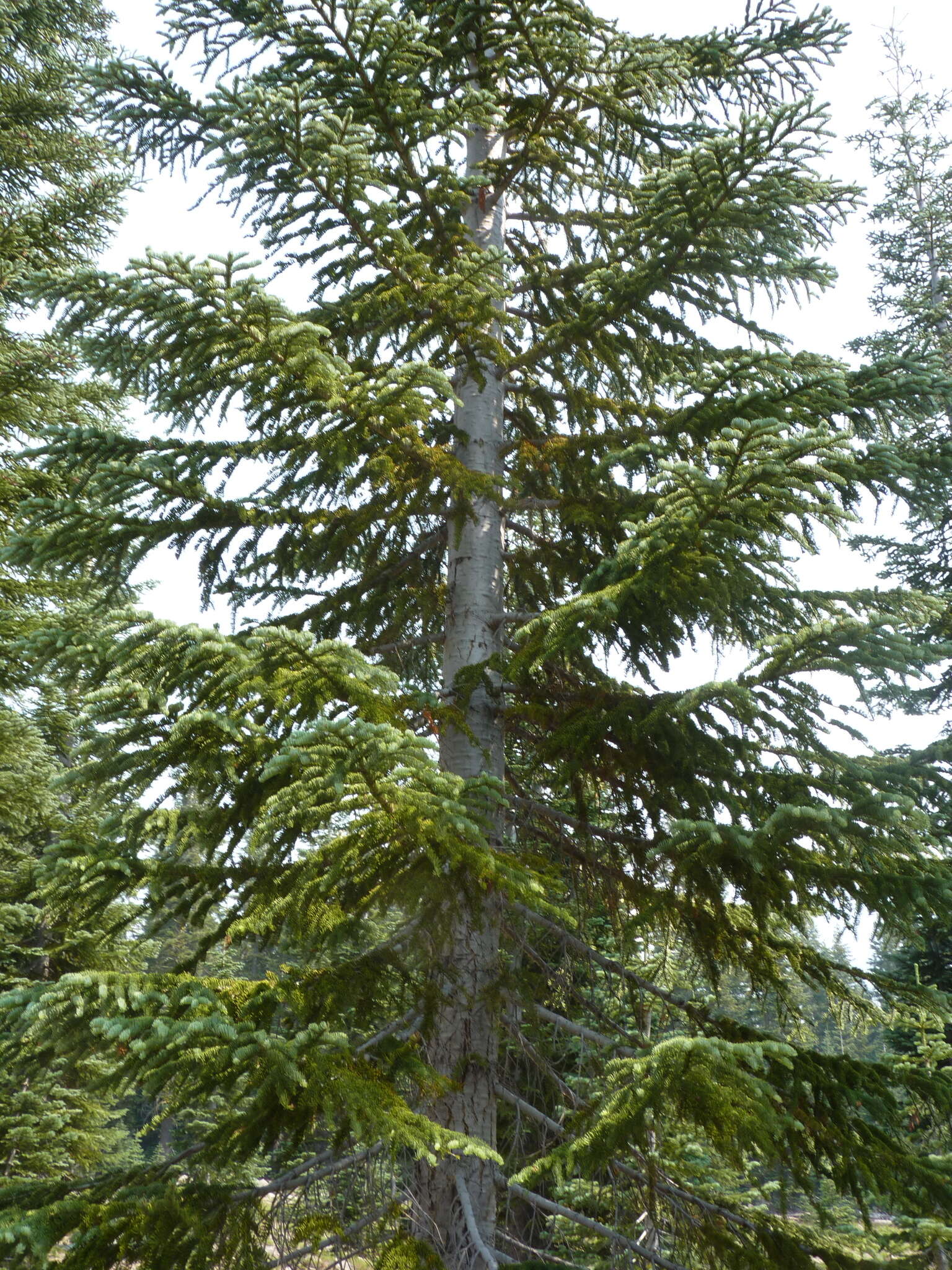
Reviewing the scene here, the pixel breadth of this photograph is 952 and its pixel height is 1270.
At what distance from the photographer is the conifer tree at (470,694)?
12.1 ft

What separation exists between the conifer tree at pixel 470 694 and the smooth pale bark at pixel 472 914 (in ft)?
0.09

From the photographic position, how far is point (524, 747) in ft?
24.8

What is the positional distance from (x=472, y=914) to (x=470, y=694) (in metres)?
1.60

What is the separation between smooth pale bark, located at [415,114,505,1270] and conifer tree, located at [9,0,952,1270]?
27 mm

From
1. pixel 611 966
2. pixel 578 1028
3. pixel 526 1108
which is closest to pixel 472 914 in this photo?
pixel 578 1028

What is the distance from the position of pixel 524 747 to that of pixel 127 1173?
4.17 meters

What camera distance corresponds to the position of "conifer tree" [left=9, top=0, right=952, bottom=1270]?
3697 millimetres

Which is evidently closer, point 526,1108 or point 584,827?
point 526,1108

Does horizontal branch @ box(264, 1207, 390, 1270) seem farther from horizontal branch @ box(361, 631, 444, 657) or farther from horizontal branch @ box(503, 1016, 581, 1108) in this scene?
horizontal branch @ box(361, 631, 444, 657)

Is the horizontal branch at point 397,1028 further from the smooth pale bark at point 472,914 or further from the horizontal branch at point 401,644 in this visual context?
the horizontal branch at point 401,644

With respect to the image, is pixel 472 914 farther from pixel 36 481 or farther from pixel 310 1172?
pixel 36 481

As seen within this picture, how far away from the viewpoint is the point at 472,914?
4.43 meters

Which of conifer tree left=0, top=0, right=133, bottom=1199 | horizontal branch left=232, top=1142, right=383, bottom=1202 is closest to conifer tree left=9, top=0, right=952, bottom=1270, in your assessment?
horizontal branch left=232, top=1142, right=383, bottom=1202

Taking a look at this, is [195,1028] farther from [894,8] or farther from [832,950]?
[832,950]
